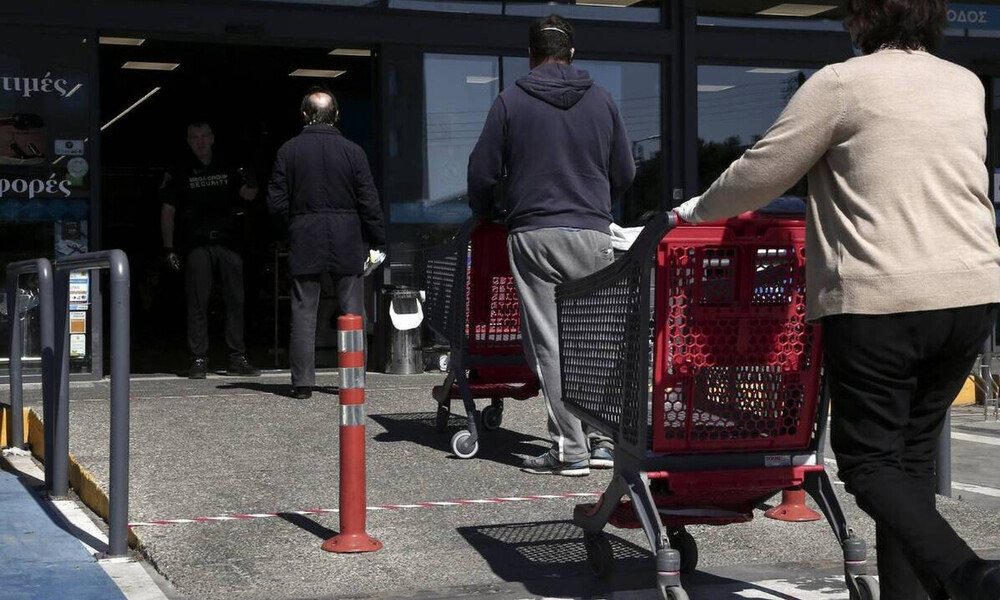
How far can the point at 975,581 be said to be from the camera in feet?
10.6

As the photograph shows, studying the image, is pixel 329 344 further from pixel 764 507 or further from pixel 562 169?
pixel 764 507

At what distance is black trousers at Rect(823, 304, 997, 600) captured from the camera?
3408mm

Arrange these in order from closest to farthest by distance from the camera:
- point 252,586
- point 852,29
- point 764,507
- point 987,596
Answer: point 987,596
point 852,29
point 252,586
point 764,507

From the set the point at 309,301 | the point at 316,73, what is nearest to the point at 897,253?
the point at 309,301

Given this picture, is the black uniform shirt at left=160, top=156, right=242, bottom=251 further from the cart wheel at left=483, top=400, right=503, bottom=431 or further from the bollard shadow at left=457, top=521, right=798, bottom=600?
the bollard shadow at left=457, top=521, right=798, bottom=600

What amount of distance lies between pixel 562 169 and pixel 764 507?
1.74 metres

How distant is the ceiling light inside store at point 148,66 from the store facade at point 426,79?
484 centimetres

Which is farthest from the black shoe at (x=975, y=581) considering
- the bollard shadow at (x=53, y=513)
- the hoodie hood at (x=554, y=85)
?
the hoodie hood at (x=554, y=85)

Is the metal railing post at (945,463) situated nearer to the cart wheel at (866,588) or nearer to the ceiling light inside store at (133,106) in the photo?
the cart wheel at (866,588)

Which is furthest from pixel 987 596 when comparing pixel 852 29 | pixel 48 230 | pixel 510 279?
pixel 48 230

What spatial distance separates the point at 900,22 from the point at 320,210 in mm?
5477

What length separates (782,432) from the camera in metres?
4.16

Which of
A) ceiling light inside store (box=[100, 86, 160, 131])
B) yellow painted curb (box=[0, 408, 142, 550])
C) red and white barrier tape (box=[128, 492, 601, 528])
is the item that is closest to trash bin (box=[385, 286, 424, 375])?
yellow painted curb (box=[0, 408, 142, 550])

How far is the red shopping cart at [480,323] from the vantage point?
6.69 meters
